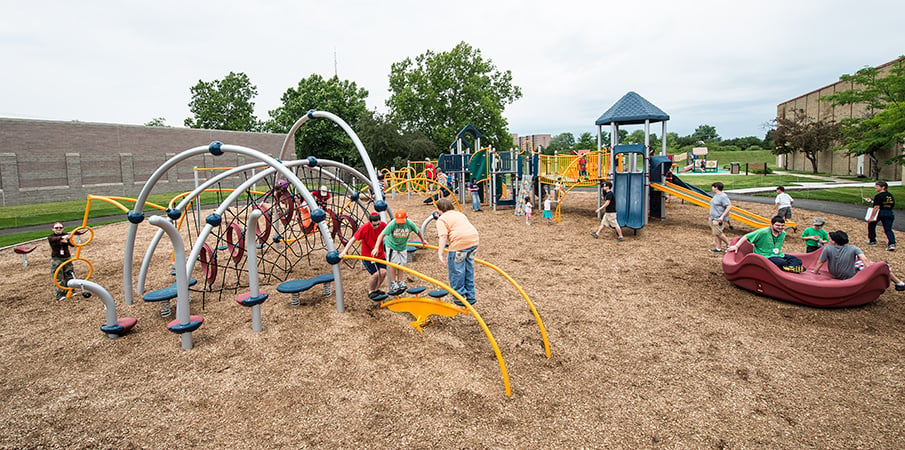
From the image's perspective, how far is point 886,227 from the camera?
9758 mm

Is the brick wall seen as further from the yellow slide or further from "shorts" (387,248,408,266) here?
the yellow slide

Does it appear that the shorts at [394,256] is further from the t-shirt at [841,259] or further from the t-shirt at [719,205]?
the t-shirt at [719,205]

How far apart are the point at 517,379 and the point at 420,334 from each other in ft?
5.17

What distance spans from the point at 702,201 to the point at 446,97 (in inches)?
1388

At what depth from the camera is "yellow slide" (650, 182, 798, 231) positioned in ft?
39.7

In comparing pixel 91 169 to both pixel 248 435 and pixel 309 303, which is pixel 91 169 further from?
pixel 248 435

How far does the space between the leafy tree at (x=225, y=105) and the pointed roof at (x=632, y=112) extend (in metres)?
55.0

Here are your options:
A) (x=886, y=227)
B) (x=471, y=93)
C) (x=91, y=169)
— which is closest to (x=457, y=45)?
(x=471, y=93)

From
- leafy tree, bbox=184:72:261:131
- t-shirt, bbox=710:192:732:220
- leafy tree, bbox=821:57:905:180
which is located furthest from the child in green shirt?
leafy tree, bbox=184:72:261:131

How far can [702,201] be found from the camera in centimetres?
1333

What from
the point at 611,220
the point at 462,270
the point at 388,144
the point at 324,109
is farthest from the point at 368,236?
the point at 324,109

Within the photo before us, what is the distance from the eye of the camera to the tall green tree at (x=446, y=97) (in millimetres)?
44594

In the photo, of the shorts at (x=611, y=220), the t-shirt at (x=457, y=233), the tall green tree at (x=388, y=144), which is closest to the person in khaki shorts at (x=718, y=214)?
the shorts at (x=611, y=220)

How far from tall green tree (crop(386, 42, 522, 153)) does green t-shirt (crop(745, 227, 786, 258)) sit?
125ft
